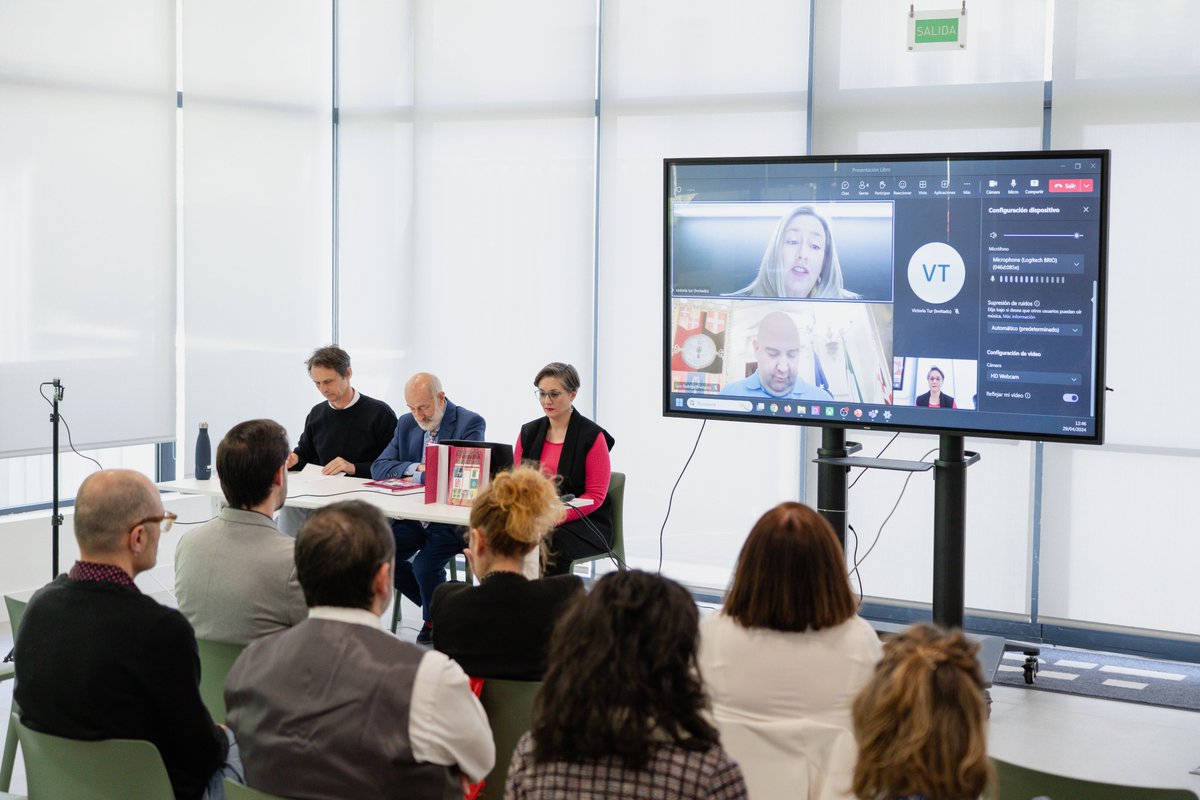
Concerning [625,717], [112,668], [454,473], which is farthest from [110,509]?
[454,473]

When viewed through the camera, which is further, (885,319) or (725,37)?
(725,37)

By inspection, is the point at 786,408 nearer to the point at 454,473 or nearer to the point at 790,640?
the point at 454,473

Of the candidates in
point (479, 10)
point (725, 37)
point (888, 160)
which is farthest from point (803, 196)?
point (479, 10)

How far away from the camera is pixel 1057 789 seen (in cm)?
231

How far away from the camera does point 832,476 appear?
5.18 metres

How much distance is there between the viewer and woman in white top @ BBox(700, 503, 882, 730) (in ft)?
8.38

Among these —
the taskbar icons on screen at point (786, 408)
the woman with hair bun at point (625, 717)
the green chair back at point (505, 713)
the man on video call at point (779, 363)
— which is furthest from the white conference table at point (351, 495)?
the woman with hair bun at point (625, 717)

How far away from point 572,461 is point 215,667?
94.5 inches

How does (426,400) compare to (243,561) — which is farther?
(426,400)

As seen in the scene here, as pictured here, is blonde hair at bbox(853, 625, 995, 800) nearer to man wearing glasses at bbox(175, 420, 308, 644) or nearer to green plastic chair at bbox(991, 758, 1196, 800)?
green plastic chair at bbox(991, 758, 1196, 800)

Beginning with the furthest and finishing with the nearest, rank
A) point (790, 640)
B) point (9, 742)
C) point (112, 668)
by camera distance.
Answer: point (9, 742) → point (790, 640) → point (112, 668)

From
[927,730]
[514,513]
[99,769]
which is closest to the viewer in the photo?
[927,730]

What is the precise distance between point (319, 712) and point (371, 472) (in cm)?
350

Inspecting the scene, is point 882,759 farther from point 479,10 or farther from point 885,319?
point 479,10
